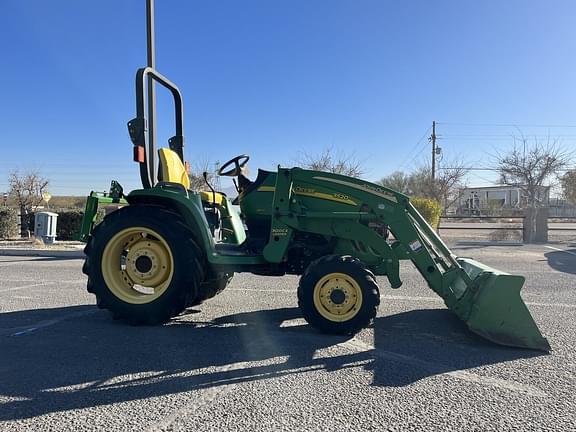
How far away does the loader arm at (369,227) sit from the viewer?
405 centimetres

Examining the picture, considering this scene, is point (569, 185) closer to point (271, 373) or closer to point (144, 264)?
point (144, 264)

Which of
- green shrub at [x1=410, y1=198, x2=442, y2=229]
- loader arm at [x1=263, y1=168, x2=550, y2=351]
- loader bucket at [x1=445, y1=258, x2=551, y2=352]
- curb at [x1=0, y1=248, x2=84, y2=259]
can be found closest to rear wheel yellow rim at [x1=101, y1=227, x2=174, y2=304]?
loader arm at [x1=263, y1=168, x2=550, y2=351]

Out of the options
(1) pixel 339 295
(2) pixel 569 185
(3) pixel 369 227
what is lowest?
(1) pixel 339 295

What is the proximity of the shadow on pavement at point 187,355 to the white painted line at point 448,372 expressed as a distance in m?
0.02

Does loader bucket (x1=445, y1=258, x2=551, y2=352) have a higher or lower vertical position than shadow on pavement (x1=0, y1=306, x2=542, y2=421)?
higher

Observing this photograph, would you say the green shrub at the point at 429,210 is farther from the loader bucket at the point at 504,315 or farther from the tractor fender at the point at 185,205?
the tractor fender at the point at 185,205

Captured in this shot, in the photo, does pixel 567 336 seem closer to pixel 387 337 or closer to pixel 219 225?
pixel 387 337

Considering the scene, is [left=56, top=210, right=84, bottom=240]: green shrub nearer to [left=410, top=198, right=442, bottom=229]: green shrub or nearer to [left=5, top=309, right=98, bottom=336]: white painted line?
[left=410, top=198, right=442, bottom=229]: green shrub

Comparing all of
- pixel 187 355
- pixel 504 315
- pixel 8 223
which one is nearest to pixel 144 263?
pixel 187 355

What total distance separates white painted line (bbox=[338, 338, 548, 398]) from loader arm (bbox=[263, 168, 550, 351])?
0.74 metres

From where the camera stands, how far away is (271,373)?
3215 millimetres

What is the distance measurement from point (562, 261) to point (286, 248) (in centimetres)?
850

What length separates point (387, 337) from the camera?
4.13m

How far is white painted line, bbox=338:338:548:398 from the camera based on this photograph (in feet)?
9.68
